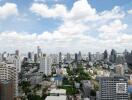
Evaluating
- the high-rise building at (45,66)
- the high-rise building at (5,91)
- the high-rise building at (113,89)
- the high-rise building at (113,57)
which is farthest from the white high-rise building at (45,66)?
the high-rise building at (5,91)

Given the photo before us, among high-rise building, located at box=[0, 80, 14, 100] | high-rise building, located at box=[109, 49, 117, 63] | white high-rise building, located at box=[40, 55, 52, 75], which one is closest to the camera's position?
high-rise building, located at box=[0, 80, 14, 100]

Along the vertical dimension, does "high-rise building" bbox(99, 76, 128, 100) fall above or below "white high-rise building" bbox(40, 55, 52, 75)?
below

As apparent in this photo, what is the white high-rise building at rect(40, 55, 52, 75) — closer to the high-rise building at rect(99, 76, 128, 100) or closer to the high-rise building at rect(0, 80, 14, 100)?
the high-rise building at rect(99, 76, 128, 100)

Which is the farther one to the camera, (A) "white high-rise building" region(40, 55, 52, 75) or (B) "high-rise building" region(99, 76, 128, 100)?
(A) "white high-rise building" region(40, 55, 52, 75)

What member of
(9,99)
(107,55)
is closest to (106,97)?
(9,99)

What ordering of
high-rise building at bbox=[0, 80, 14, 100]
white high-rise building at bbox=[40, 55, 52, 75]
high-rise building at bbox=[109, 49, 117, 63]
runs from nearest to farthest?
1. high-rise building at bbox=[0, 80, 14, 100]
2. white high-rise building at bbox=[40, 55, 52, 75]
3. high-rise building at bbox=[109, 49, 117, 63]

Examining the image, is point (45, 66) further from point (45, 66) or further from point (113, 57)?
point (113, 57)

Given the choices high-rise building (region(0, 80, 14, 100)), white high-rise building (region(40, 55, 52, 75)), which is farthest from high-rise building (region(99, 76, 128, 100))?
white high-rise building (region(40, 55, 52, 75))

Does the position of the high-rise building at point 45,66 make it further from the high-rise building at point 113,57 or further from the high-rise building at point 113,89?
the high-rise building at point 113,89

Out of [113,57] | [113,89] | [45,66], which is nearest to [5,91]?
[113,89]

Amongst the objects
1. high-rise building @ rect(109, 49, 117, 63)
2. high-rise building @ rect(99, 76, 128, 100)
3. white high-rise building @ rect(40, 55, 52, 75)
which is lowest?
high-rise building @ rect(99, 76, 128, 100)
